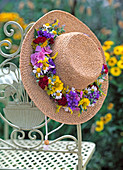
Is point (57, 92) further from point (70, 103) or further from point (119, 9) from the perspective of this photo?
point (119, 9)

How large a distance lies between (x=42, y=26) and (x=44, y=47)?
10cm

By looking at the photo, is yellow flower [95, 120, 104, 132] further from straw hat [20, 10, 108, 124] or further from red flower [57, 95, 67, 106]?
red flower [57, 95, 67, 106]

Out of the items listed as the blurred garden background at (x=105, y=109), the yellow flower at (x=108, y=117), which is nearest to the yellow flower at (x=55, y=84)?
the blurred garden background at (x=105, y=109)

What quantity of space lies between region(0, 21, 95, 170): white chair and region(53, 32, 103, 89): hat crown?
0.75 ft

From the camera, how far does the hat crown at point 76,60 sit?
130cm

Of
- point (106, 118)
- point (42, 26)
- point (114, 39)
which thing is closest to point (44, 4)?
point (114, 39)

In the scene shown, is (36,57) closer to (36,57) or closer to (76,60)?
(36,57)

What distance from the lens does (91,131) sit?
7.68 ft

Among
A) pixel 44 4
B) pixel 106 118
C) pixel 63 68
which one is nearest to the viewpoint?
pixel 63 68

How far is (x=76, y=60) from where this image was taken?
4.40ft

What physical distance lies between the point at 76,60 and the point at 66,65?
70 mm

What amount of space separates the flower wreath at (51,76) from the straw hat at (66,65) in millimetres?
23

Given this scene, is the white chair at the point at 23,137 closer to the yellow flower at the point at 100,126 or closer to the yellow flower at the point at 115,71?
the yellow flower at the point at 100,126

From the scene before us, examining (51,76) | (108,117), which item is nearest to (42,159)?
(51,76)
